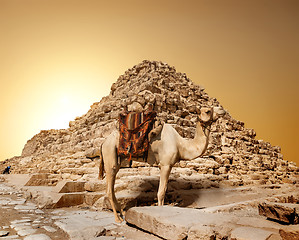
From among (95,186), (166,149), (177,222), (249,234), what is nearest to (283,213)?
(249,234)

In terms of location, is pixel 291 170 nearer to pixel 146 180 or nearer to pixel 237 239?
pixel 146 180

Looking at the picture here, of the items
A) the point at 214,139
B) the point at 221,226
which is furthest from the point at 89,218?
the point at 214,139

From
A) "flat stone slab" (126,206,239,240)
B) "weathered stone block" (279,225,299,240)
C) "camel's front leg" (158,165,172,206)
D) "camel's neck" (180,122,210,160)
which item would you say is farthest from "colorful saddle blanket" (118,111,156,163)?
"weathered stone block" (279,225,299,240)

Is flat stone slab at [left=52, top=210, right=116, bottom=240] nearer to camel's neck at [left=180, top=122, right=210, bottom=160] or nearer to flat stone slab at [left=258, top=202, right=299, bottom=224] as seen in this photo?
camel's neck at [left=180, top=122, right=210, bottom=160]

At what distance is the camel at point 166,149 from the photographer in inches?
168

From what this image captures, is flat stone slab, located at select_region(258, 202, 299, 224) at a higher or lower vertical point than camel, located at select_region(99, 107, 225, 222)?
lower

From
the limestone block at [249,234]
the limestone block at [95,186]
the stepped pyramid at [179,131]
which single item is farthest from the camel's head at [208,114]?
the limestone block at [95,186]

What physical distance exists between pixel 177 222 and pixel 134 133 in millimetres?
2049

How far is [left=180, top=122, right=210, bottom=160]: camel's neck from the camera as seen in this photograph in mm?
4367

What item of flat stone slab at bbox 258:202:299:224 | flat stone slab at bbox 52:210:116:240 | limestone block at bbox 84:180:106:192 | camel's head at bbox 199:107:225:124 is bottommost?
flat stone slab at bbox 52:210:116:240

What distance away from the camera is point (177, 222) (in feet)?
9.05

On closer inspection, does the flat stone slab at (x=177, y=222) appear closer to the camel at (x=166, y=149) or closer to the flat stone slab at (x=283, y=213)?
the flat stone slab at (x=283, y=213)

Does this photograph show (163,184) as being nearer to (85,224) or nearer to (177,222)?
(177,222)

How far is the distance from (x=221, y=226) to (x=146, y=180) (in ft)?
11.7
